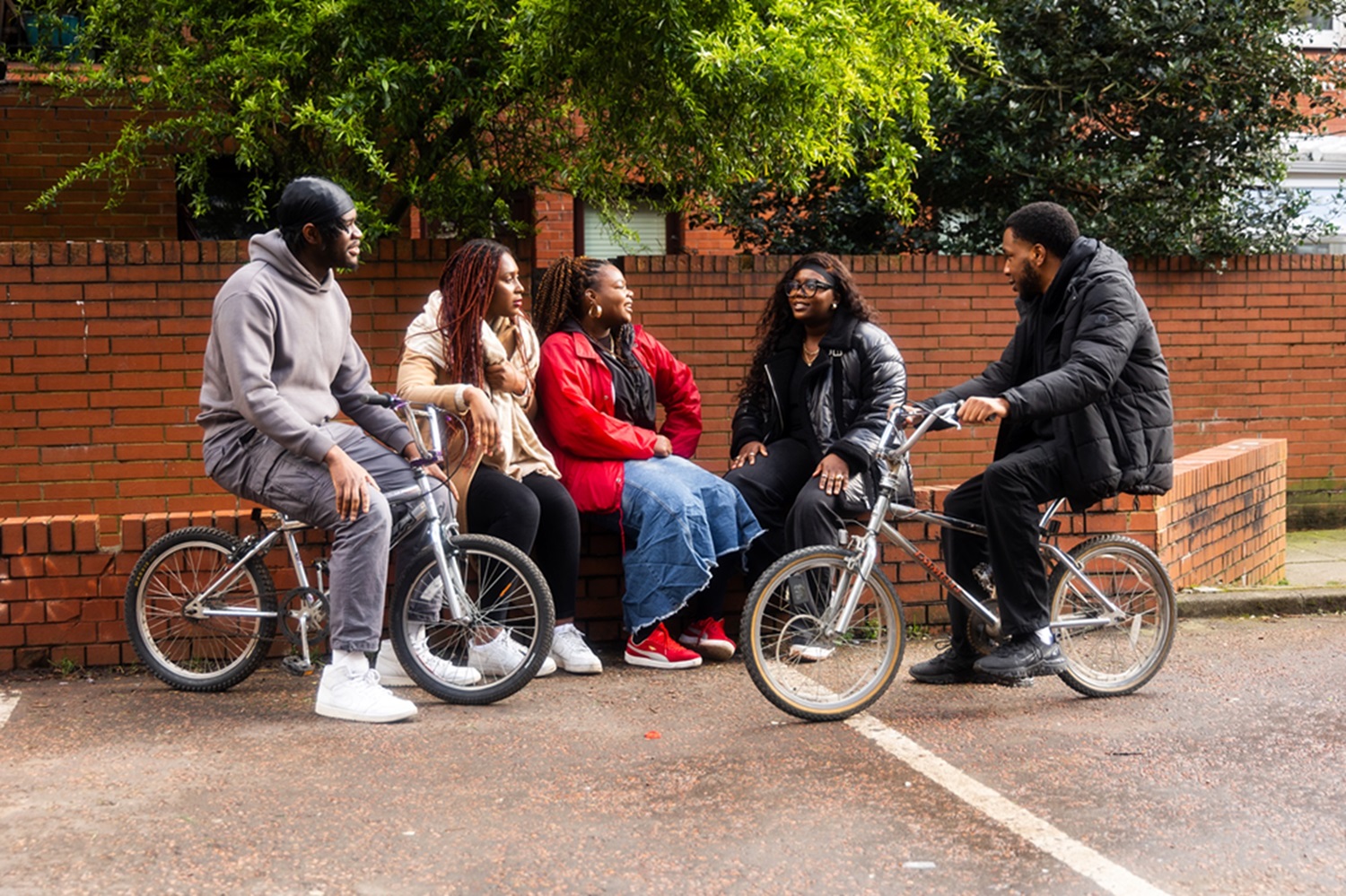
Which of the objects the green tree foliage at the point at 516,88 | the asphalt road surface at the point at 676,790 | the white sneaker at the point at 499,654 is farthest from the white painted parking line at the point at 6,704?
the green tree foliage at the point at 516,88

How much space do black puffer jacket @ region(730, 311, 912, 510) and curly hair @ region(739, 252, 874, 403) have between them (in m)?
0.07

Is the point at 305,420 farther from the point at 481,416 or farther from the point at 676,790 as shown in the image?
the point at 676,790

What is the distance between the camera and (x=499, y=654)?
17.6 feet

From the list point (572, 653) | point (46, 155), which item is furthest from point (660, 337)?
point (46, 155)

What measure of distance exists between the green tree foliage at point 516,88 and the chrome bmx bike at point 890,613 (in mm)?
1970

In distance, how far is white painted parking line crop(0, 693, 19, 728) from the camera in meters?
5.11

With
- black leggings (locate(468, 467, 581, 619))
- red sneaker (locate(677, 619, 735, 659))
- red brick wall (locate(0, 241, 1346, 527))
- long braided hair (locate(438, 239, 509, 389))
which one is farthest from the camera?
red brick wall (locate(0, 241, 1346, 527))

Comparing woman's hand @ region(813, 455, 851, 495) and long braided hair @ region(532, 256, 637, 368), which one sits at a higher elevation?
long braided hair @ region(532, 256, 637, 368)

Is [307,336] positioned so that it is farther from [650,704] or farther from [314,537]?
[650,704]

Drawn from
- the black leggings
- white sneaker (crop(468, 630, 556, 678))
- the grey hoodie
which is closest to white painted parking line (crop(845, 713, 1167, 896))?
white sneaker (crop(468, 630, 556, 678))

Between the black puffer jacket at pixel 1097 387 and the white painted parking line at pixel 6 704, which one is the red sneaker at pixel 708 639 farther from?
the white painted parking line at pixel 6 704

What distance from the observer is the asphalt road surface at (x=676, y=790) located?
3.58 metres

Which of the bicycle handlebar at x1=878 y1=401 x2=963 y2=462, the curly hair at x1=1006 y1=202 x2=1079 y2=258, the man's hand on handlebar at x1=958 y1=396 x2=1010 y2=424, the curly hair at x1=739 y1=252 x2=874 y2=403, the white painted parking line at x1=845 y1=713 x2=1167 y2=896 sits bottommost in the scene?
the white painted parking line at x1=845 y1=713 x2=1167 y2=896

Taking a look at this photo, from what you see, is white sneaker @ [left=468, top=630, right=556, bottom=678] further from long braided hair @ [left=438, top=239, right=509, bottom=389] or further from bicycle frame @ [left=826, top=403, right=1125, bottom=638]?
bicycle frame @ [left=826, top=403, right=1125, bottom=638]
